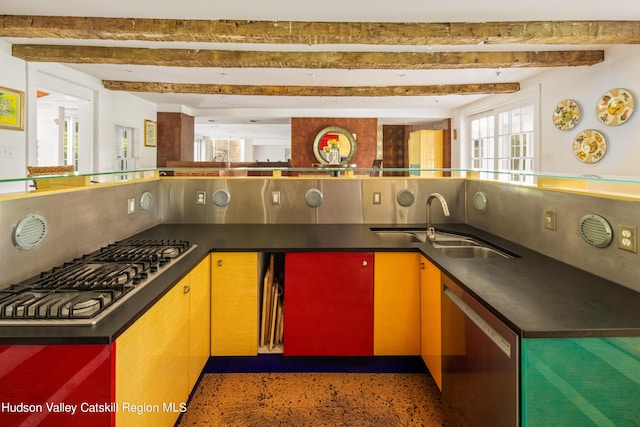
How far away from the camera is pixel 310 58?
14.8 feet

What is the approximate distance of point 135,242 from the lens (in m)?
1.91

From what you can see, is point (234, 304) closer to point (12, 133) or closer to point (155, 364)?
point (155, 364)

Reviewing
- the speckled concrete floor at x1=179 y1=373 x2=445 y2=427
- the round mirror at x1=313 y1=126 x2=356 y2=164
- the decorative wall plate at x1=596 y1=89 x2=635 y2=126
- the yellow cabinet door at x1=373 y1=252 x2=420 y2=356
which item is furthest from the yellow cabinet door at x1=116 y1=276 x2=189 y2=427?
the round mirror at x1=313 y1=126 x2=356 y2=164

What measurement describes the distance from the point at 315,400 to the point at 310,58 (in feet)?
12.7

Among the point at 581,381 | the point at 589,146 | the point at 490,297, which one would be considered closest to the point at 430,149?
the point at 589,146

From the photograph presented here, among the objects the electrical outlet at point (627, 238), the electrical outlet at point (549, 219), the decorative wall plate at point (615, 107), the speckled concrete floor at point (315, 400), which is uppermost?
the decorative wall plate at point (615, 107)

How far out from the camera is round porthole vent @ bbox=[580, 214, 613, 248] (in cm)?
134

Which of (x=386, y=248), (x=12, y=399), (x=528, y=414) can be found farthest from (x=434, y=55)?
(x=12, y=399)

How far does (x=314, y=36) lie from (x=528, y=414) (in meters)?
3.44

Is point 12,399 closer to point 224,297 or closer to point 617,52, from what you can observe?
point 224,297

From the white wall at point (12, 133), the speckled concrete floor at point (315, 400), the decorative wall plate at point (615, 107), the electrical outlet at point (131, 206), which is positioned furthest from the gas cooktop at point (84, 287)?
the decorative wall plate at point (615, 107)

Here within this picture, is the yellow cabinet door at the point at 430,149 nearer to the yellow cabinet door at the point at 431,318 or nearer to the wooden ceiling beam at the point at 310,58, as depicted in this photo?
the wooden ceiling beam at the point at 310,58

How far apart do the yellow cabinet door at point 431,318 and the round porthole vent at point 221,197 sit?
1.41 metres

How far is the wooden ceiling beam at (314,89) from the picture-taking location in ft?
20.0
